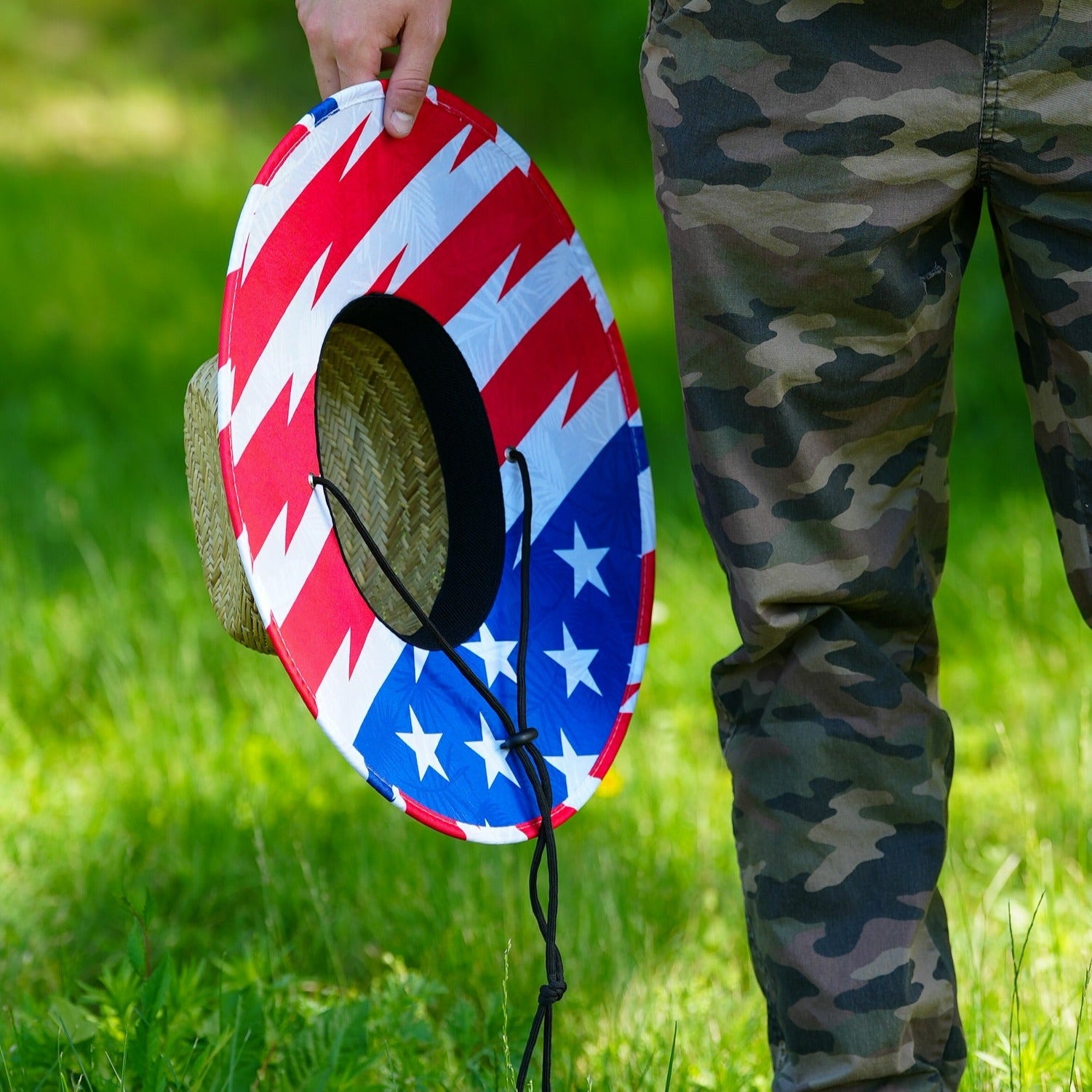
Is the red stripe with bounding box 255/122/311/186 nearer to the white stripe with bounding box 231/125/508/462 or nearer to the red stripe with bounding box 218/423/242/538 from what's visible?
the white stripe with bounding box 231/125/508/462

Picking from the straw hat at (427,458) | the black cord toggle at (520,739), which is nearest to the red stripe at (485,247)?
the straw hat at (427,458)

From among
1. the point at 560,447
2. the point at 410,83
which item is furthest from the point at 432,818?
the point at 410,83

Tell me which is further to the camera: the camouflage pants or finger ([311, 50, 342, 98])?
finger ([311, 50, 342, 98])

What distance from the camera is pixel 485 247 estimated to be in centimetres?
138

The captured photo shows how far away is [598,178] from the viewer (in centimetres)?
657

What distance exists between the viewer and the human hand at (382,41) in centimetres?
120

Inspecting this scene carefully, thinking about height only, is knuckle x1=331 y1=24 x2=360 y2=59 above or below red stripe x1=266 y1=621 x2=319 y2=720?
above

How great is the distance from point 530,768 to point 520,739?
3cm

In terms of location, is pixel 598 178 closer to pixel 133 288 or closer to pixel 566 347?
pixel 133 288

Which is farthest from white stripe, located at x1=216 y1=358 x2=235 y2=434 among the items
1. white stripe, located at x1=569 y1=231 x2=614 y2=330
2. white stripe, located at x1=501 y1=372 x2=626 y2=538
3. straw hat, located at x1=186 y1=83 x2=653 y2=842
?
white stripe, located at x1=569 y1=231 x2=614 y2=330

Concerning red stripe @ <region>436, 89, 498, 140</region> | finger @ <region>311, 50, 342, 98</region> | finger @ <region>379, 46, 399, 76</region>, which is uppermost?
finger @ <region>379, 46, 399, 76</region>

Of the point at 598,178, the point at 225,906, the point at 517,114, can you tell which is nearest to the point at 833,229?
the point at 225,906

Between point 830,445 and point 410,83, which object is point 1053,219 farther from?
point 410,83

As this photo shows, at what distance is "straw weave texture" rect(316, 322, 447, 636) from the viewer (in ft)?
4.62
